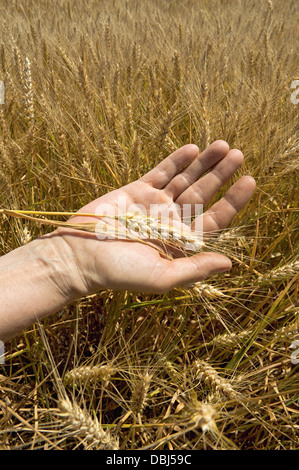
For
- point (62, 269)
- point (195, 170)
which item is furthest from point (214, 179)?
point (62, 269)

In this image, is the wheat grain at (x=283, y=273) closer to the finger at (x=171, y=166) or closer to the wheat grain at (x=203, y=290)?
the wheat grain at (x=203, y=290)

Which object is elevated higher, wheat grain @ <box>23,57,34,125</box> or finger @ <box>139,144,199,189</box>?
wheat grain @ <box>23,57,34,125</box>

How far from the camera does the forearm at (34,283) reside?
1.31m

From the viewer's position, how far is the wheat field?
4.31 feet

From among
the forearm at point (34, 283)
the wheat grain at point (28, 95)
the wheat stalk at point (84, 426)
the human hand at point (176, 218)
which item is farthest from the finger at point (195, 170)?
the wheat stalk at point (84, 426)

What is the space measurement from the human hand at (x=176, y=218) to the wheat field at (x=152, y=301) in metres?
0.11

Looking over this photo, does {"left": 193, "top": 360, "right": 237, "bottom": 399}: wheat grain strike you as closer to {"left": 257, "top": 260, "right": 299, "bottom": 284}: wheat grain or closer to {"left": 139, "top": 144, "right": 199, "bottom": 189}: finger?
{"left": 257, "top": 260, "right": 299, "bottom": 284}: wheat grain

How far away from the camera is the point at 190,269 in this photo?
1372mm

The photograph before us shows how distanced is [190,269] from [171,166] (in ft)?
2.14

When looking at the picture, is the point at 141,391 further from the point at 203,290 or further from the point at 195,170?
the point at 195,170

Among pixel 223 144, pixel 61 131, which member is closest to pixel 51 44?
pixel 61 131

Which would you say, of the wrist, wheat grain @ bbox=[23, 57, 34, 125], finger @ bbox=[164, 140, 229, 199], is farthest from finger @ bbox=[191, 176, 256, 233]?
wheat grain @ bbox=[23, 57, 34, 125]

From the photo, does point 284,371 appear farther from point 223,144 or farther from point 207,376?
point 223,144
